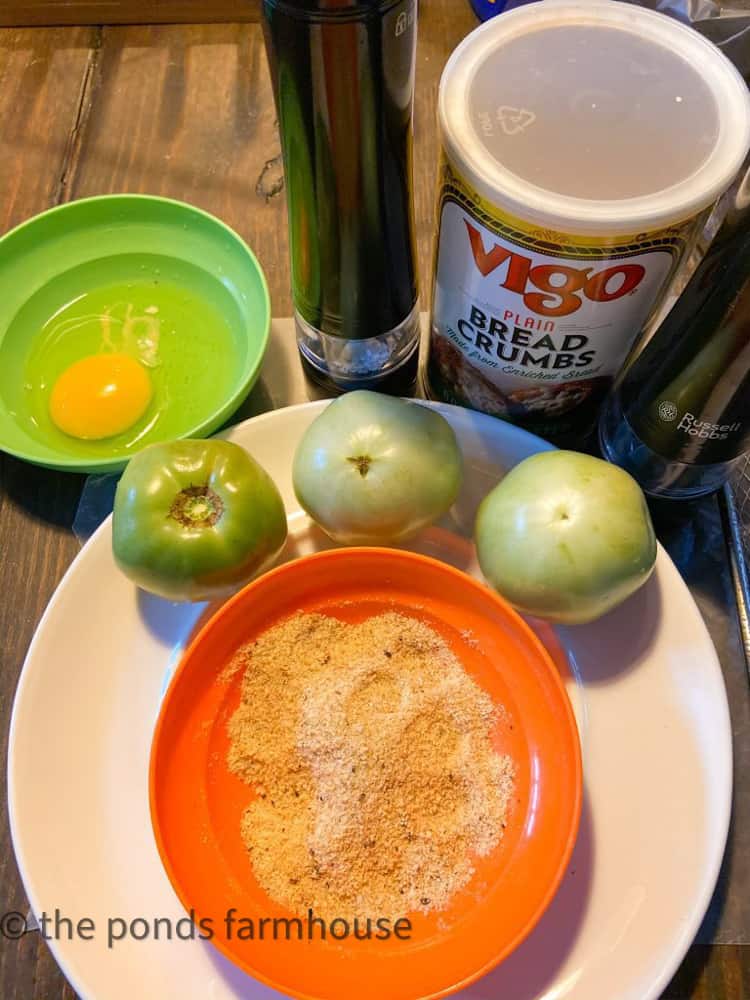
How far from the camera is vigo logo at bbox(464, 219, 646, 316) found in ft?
1.85

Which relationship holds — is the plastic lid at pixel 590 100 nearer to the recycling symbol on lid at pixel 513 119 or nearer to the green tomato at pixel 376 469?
the recycling symbol on lid at pixel 513 119

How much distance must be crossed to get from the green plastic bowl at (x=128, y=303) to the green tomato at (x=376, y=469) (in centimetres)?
20

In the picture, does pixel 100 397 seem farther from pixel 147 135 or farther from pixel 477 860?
pixel 477 860

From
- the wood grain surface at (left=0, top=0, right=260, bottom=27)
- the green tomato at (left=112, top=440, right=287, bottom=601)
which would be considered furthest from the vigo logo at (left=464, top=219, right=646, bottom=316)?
the wood grain surface at (left=0, top=0, right=260, bottom=27)

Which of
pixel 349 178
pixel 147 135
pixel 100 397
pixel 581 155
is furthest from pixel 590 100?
pixel 147 135

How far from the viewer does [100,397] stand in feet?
2.78

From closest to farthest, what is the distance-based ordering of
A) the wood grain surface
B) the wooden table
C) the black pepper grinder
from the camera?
the black pepper grinder < the wooden table < the wood grain surface

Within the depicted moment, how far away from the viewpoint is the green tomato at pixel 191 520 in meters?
0.63

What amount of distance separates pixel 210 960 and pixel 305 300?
549 millimetres

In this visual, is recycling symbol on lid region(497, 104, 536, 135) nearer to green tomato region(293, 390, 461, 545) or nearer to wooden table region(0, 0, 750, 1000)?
green tomato region(293, 390, 461, 545)

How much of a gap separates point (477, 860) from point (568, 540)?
0.84ft

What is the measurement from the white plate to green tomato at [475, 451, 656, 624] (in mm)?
67

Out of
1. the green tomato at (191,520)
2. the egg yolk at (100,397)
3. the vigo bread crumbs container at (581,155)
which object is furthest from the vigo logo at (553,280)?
the egg yolk at (100,397)

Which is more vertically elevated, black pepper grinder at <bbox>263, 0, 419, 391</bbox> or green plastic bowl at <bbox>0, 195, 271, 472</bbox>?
black pepper grinder at <bbox>263, 0, 419, 391</bbox>
